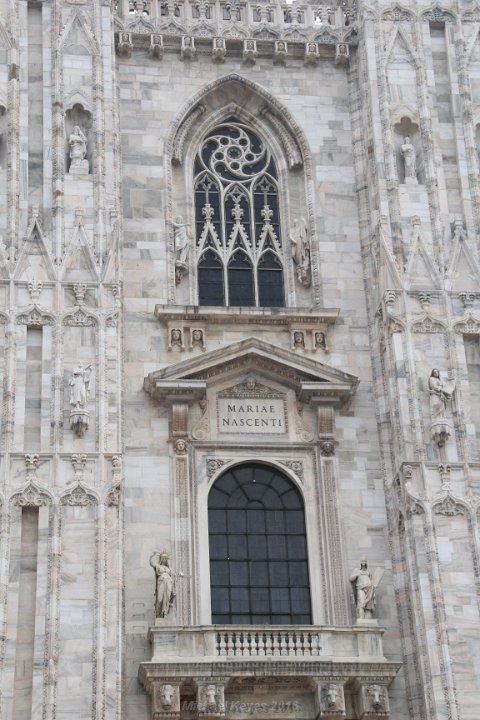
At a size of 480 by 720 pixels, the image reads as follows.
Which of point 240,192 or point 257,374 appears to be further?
point 240,192

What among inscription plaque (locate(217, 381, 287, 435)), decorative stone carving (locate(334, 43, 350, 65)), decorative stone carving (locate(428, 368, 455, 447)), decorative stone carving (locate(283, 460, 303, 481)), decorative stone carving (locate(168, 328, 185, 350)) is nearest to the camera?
decorative stone carving (locate(428, 368, 455, 447))

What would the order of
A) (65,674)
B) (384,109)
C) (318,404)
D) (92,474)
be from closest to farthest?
1. (65,674)
2. (92,474)
3. (318,404)
4. (384,109)

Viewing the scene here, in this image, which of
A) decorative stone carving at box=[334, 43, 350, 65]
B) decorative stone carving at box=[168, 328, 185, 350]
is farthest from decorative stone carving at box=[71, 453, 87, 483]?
decorative stone carving at box=[334, 43, 350, 65]

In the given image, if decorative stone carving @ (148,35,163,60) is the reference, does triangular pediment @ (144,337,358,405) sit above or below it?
below

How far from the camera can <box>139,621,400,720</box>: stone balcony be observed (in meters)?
25.5

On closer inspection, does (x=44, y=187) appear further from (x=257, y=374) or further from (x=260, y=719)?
(x=260, y=719)

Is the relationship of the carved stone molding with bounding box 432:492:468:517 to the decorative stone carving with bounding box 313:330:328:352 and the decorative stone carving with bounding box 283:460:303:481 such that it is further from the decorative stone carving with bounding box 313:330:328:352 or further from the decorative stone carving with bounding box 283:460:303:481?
the decorative stone carving with bounding box 313:330:328:352

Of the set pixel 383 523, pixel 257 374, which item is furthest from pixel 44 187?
pixel 383 523

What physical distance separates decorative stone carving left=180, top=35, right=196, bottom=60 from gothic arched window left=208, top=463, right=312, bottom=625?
26.9 ft

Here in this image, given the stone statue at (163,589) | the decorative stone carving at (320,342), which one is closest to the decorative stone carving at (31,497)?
the stone statue at (163,589)

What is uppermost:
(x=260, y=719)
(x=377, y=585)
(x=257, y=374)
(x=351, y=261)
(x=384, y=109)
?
(x=384, y=109)

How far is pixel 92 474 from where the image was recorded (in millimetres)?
26797

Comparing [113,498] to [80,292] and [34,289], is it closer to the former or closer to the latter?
[80,292]

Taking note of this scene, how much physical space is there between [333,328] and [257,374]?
1.70 metres
